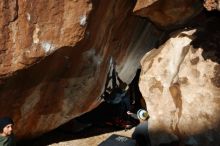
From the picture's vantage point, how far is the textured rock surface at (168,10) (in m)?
6.17

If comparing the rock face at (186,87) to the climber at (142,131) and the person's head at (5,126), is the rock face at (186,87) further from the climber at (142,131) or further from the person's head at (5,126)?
the person's head at (5,126)

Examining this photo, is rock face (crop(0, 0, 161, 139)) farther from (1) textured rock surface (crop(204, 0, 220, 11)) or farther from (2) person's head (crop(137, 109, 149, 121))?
(1) textured rock surface (crop(204, 0, 220, 11))

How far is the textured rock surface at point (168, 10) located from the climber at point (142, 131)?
1.52 meters

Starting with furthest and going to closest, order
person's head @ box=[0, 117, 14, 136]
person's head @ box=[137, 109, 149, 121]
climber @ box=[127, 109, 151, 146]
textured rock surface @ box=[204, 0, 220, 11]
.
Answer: person's head @ box=[137, 109, 149, 121], climber @ box=[127, 109, 151, 146], textured rock surface @ box=[204, 0, 220, 11], person's head @ box=[0, 117, 14, 136]

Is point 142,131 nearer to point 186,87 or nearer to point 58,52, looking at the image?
point 186,87

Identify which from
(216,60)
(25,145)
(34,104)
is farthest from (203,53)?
(25,145)

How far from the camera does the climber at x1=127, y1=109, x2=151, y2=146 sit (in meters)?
6.81

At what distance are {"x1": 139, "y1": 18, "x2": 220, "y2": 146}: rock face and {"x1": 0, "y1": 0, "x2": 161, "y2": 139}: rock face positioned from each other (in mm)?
700

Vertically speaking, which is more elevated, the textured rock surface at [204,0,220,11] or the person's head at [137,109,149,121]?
the textured rock surface at [204,0,220,11]

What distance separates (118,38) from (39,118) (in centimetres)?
169

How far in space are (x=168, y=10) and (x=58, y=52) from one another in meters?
1.75

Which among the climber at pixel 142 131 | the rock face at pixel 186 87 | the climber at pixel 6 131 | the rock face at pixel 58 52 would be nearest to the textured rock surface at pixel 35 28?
the rock face at pixel 58 52

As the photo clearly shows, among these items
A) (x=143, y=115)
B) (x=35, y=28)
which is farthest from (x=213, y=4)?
(x=143, y=115)

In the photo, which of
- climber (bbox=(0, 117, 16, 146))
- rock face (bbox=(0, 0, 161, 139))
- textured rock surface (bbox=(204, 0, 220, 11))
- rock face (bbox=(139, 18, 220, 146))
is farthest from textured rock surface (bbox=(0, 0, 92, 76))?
rock face (bbox=(139, 18, 220, 146))
